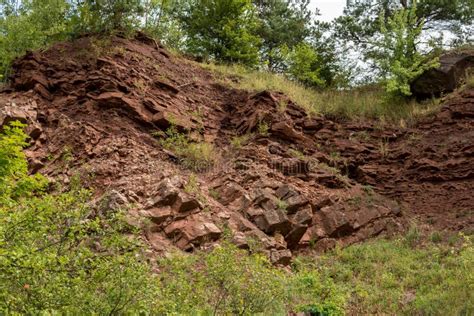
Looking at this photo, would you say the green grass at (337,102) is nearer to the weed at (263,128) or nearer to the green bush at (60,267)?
the weed at (263,128)

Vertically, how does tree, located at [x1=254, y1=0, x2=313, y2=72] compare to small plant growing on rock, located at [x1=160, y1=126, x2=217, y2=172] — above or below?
above

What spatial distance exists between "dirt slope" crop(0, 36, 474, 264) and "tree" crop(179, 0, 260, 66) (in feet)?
17.5

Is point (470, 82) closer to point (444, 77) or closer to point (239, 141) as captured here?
point (444, 77)

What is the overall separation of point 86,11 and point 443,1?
1381cm

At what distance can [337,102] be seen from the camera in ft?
51.0

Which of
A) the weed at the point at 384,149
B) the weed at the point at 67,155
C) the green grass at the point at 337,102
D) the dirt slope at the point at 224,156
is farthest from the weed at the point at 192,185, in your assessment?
the weed at the point at 384,149

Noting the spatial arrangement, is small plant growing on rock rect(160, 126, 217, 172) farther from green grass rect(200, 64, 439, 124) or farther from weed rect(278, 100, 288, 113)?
green grass rect(200, 64, 439, 124)

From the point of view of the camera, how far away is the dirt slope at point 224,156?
9648mm

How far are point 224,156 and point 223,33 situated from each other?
950 centimetres

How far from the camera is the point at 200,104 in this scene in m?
13.5

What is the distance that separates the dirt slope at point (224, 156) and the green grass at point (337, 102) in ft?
2.23

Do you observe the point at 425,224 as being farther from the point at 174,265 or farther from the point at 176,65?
the point at 176,65

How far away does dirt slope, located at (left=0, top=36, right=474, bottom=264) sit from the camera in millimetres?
9648

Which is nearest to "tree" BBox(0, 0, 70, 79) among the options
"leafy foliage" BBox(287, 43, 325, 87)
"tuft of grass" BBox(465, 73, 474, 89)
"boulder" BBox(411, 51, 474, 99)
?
"leafy foliage" BBox(287, 43, 325, 87)
